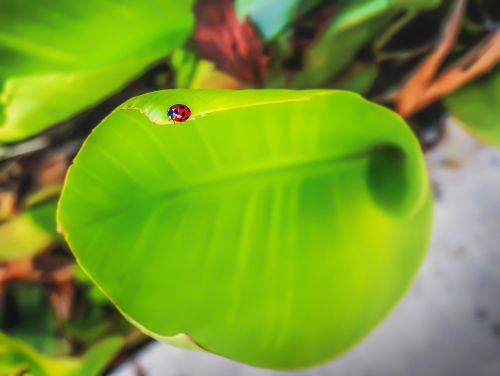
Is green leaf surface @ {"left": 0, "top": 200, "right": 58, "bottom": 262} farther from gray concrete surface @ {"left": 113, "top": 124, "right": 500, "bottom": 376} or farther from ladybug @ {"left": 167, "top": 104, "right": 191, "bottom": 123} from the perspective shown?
ladybug @ {"left": 167, "top": 104, "right": 191, "bottom": 123}

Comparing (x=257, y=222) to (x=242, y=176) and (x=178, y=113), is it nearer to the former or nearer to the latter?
(x=242, y=176)

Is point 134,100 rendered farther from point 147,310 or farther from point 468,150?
point 468,150

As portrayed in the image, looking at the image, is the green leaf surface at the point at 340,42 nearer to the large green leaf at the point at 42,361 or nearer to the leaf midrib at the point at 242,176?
the leaf midrib at the point at 242,176

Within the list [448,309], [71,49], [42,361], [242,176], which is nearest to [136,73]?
[71,49]

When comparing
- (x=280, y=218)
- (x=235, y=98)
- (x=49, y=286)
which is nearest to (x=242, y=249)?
(x=280, y=218)

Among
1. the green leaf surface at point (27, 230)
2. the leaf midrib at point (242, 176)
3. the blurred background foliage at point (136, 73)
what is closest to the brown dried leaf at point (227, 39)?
the blurred background foliage at point (136, 73)

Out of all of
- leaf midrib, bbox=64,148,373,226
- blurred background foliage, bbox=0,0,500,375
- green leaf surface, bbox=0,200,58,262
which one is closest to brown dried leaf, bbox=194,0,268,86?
blurred background foliage, bbox=0,0,500,375
